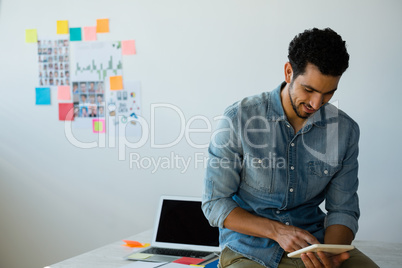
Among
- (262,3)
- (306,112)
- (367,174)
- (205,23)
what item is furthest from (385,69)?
(306,112)

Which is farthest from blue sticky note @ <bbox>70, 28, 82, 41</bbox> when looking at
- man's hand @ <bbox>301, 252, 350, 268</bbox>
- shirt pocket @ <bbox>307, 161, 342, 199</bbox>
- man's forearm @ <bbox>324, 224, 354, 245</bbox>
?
man's hand @ <bbox>301, 252, 350, 268</bbox>

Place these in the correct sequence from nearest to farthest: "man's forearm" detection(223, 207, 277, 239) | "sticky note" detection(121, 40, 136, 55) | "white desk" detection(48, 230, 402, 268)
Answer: "man's forearm" detection(223, 207, 277, 239) < "white desk" detection(48, 230, 402, 268) < "sticky note" detection(121, 40, 136, 55)

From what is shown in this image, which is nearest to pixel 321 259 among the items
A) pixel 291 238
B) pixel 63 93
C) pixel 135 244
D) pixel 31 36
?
pixel 291 238

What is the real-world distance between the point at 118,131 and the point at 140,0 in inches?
28.8

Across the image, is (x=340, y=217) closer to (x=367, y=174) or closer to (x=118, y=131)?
(x=367, y=174)

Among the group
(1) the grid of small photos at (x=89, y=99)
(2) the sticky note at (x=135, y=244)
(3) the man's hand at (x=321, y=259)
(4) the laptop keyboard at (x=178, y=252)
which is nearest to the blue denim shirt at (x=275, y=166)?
(3) the man's hand at (x=321, y=259)

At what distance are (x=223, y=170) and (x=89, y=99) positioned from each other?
1.61 meters

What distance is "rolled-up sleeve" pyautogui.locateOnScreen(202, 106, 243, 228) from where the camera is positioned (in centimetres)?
158

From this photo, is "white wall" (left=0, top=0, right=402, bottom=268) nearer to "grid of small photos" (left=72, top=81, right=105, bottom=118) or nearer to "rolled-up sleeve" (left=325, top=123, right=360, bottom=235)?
"grid of small photos" (left=72, top=81, right=105, bottom=118)

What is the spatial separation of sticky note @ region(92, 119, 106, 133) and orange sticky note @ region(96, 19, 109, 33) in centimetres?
50

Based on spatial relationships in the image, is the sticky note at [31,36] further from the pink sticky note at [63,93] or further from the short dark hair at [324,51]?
the short dark hair at [324,51]

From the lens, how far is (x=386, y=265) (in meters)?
1.89

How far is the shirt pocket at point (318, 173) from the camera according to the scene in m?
1.61

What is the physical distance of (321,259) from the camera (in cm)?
140
